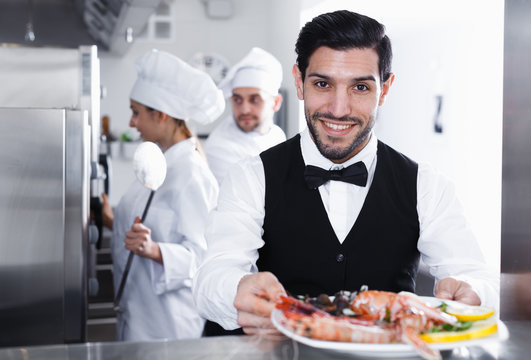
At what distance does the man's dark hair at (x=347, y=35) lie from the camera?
4.95 feet

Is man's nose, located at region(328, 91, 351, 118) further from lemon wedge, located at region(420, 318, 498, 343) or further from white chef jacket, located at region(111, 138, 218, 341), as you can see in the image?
white chef jacket, located at region(111, 138, 218, 341)

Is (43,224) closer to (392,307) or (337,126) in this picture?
(337,126)

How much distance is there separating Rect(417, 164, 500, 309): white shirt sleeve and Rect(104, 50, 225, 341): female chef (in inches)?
39.9

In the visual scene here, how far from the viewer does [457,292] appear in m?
1.25

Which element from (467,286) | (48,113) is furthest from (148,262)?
(467,286)

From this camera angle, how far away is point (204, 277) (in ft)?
4.67

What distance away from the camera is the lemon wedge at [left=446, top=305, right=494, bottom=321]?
96 centimetres

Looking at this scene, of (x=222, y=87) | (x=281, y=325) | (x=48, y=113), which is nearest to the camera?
(x=281, y=325)

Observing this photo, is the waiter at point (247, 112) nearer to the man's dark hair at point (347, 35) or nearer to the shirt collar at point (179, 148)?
the shirt collar at point (179, 148)

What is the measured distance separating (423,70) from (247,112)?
2.23 meters

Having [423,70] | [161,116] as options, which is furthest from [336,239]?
[423,70]

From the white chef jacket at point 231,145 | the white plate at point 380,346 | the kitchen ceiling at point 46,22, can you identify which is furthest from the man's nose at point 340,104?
the kitchen ceiling at point 46,22

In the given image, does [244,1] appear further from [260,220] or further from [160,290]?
[260,220]

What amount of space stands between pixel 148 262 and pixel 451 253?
4.23 feet
